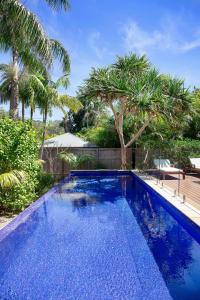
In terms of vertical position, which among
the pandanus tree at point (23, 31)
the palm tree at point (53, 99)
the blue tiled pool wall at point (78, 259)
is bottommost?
the blue tiled pool wall at point (78, 259)

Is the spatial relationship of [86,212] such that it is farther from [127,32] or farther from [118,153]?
[118,153]

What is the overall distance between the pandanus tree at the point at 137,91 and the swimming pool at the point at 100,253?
6989mm

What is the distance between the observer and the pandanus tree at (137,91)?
55.6 feet

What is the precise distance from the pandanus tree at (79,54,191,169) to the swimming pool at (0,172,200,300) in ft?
22.9

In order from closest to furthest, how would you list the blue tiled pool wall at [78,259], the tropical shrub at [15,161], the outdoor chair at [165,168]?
the blue tiled pool wall at [78,259], the tropical shrub at [15,161], the outdoor chair at [165,168]

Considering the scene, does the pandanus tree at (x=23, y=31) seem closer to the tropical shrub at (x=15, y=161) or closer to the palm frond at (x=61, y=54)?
the palm frond at (x=61, y=54)

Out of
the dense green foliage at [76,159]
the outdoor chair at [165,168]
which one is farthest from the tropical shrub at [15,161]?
the dense green foliage at [76,159]

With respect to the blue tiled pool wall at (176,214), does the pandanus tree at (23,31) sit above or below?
above

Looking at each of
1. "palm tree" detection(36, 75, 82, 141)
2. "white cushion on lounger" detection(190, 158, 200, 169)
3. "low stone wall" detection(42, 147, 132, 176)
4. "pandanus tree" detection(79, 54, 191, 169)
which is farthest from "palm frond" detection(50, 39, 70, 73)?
"white cushion on lounger" detection(190, 158, 200, 169)

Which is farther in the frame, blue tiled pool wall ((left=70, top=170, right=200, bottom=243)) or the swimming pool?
blue tiled pool wall ((left=70, top=170, right=200, bottom=243))

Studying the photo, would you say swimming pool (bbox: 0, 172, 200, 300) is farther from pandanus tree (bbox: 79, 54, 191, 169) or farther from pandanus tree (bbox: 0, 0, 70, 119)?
pandanus tree (bbox: 79, 54, 191, 169)

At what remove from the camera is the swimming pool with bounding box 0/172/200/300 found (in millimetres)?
4785

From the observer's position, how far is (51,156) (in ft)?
67.1

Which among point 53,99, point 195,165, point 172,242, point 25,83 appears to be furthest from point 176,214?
point 25,83
